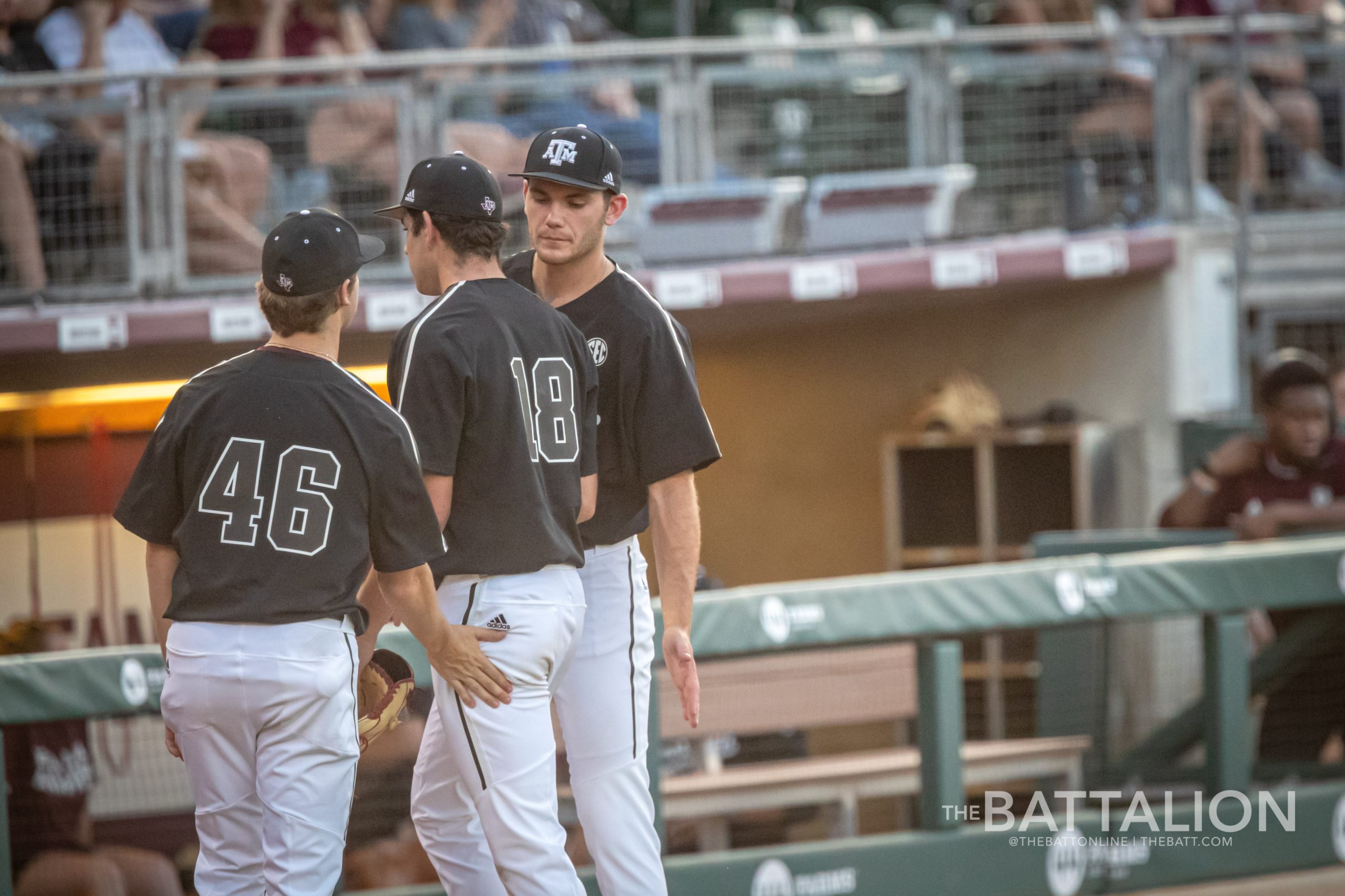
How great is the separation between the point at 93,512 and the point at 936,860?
4.49 metres

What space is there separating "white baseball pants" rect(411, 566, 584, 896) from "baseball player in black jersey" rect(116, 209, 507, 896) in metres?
0.06

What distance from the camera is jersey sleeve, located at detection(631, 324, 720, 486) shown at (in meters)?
2.74

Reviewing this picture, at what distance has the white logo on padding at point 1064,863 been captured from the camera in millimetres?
3822

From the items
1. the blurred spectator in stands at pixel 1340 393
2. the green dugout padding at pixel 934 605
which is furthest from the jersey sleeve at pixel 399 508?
the blurred spectator in stands at pixel 1340 393

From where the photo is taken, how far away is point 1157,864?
3.91 m

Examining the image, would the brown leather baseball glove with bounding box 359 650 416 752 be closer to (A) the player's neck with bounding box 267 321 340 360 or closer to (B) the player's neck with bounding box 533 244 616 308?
(A) the player's neck with bounding box 267 321 340 360

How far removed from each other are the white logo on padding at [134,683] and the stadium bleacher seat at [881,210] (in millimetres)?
→ 3780

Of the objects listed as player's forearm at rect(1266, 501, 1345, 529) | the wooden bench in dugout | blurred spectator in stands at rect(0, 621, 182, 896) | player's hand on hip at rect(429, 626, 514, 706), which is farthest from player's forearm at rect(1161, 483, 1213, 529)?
blurred spectator in stands at rect(0, 621, 182, 896)

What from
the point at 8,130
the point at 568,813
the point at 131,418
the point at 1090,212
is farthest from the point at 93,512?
the point at 1090,212

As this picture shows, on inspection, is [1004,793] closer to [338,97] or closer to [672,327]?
[672,327]

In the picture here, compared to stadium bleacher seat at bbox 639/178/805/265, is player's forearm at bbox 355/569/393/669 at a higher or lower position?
lower

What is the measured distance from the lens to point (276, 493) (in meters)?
2.35

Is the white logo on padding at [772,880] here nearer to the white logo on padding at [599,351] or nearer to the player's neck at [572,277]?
the white logo on padding at [599,351]

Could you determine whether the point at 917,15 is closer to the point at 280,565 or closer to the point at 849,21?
the point at 849,21
